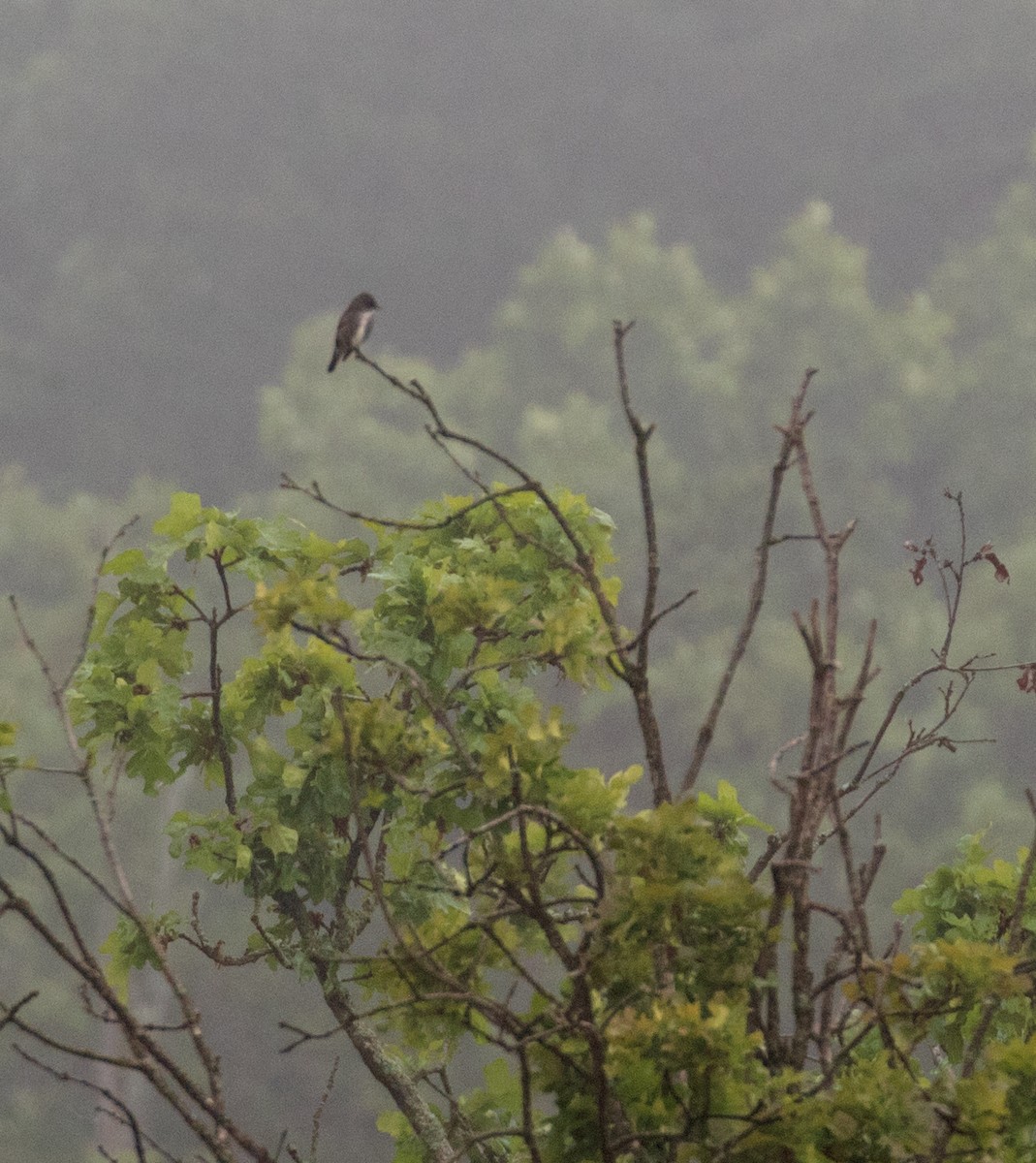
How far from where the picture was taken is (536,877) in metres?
1.09

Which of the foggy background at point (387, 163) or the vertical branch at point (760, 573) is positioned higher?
the foggy background at point (387, 163)

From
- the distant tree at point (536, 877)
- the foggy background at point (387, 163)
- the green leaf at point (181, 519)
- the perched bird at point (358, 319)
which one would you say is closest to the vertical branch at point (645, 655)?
the distant tree at point (536, 877)

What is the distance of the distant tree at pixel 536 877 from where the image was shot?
1005 mm

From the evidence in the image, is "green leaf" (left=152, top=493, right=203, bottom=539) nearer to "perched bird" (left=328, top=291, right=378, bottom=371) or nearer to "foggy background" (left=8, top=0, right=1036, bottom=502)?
"perched bird" (left=328, top=291, right=378, bottom=371)

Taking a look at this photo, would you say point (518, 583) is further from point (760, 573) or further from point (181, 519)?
point (760, 573)

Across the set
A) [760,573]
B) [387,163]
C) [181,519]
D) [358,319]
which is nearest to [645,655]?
[760,573]

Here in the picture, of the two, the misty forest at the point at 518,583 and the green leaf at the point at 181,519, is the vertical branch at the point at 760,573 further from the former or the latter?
the green leaf at the point at 181,519

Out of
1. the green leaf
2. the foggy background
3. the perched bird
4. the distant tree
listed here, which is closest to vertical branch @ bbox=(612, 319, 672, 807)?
the distant tree

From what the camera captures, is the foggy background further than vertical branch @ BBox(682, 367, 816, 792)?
Yes

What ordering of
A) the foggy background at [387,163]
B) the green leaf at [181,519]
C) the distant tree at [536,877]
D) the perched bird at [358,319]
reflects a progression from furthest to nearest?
the foggy background at [387,163] → the perched bird at [358,319] → the green leaf at [181,519] → the distant tree at [536,877]

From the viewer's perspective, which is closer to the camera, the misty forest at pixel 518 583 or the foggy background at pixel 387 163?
the misty forest at pixel 518 583

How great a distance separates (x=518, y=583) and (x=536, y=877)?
2.54ft

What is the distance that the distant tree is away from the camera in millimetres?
1005

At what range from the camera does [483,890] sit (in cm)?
133
